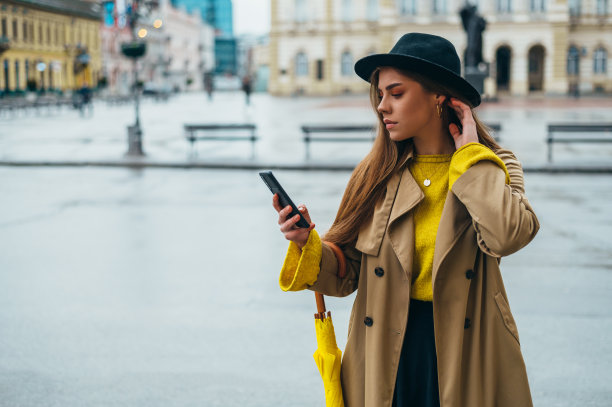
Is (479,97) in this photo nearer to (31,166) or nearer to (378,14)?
(31,166)

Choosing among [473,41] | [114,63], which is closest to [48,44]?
[114,63]

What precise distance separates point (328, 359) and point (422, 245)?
0.48 meters

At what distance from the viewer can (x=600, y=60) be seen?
194 feet

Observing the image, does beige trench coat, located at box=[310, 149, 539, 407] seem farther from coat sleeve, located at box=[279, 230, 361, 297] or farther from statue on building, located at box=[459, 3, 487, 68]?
statue on building, located at box=[459, 3, 487, 68]

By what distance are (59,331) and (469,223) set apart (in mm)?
4222

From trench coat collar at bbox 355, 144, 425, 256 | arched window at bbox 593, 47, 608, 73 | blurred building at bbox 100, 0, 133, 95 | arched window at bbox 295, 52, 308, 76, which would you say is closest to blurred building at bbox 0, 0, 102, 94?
blurred building at bbox 100, 0, 133, 95

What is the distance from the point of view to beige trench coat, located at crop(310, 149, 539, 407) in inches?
87.4

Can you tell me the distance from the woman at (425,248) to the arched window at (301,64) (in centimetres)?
6575

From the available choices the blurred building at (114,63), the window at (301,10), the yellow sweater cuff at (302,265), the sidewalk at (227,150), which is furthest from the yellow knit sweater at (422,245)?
the blurred building at (114,63)

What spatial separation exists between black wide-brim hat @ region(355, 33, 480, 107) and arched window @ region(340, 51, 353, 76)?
64.7 m

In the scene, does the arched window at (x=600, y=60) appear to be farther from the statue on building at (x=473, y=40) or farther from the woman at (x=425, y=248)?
the woman at (x=425, y=248)

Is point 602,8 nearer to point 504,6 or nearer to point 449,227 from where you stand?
point 504,6

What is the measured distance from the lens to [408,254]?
2275mm

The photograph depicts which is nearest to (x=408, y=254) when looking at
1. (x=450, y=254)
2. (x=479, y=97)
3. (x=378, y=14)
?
(x=450, y=254)
